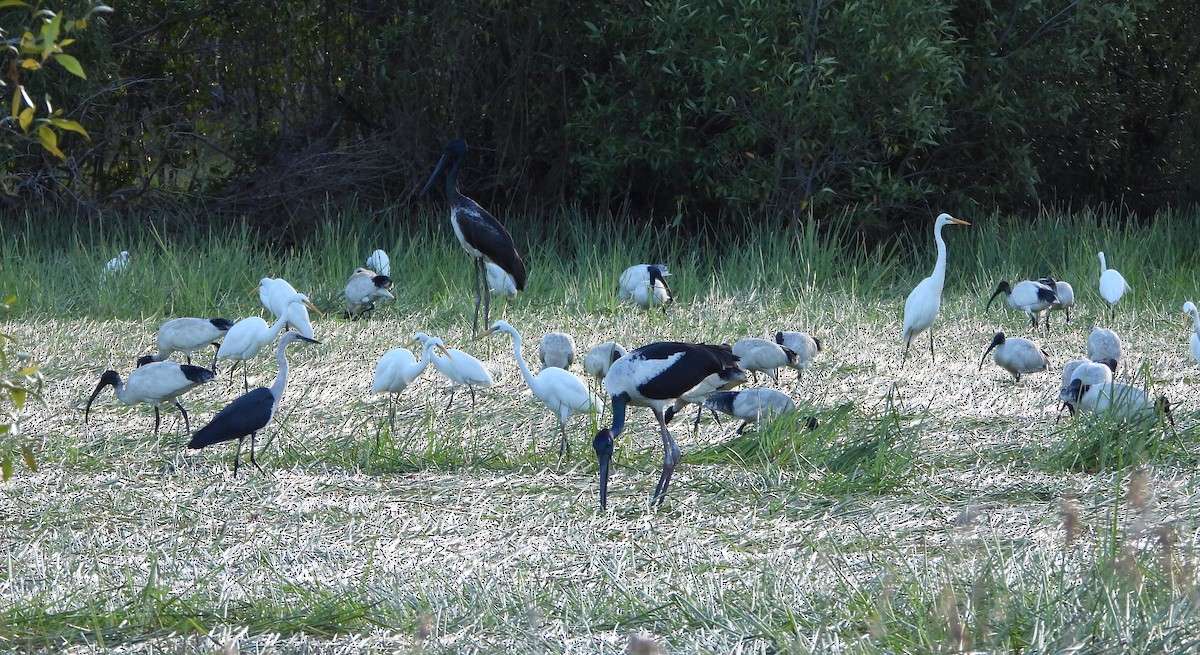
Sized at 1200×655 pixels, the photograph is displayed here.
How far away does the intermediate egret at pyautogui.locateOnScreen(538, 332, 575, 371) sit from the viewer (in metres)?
7.45

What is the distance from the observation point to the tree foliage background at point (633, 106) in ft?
39.7

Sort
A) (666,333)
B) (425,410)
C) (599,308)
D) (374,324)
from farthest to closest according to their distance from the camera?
(599,308) < (374,324) < (666,333) < (425,410)

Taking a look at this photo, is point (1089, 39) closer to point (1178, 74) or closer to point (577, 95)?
point (1178, 74)

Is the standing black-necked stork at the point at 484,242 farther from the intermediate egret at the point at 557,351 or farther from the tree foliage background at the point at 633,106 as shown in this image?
the tree foliage background at the point at 633,106

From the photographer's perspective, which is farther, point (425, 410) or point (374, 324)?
point (374, 324)

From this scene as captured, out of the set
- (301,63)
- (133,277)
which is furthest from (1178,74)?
(133,277)

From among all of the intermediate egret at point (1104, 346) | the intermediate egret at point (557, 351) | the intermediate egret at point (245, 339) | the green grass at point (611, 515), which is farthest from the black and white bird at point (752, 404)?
the intermediate egret at point (245, 339)

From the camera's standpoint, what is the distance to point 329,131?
14.7m

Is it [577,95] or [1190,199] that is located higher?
[577,95]

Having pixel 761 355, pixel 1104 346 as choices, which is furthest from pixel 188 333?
pixel 1104 346

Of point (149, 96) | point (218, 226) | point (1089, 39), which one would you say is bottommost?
point (218, 226)

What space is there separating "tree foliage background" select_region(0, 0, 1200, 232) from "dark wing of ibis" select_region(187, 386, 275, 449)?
7395mm

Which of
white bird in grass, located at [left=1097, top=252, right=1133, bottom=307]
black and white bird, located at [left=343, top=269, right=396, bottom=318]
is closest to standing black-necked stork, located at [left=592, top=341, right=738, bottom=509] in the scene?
black and white bird, located at [left=343, top=269, right=396, bottom=318]

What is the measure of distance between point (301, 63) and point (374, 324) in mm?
6714
